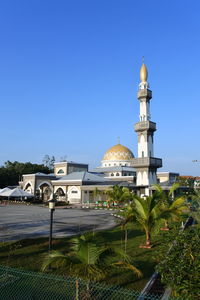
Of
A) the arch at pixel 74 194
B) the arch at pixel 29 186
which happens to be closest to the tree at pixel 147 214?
the arch at pixel 74 194

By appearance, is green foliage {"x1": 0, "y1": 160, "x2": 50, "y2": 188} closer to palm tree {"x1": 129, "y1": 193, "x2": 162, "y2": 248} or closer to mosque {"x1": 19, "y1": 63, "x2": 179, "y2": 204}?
mosque {"x1": 19, "y1": 63, "x2": 179, "y2": 204}

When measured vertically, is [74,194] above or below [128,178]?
below

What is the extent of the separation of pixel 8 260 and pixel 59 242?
3752 mm

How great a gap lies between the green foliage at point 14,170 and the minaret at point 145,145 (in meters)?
45.7

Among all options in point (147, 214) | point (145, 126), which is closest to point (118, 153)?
point (145, 126)

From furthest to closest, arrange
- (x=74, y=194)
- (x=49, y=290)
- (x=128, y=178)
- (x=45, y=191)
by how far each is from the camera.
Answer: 1. (x=45, y=191)
2. (x=128, y=178)
3. (x=74, y=194)
4. (x=49, y=290)

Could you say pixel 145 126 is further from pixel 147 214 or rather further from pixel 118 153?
pixel 147 214

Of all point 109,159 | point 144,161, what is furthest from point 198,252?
point 109,159

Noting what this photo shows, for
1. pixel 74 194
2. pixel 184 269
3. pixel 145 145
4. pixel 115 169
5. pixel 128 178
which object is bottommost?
pixel 184 269

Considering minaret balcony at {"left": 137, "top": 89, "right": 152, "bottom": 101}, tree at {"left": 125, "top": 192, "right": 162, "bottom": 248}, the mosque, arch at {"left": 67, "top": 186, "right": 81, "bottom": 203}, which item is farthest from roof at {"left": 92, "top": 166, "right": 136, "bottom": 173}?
tree at {"left": 125, "top": 192, "right": 162, "bottom": 248}

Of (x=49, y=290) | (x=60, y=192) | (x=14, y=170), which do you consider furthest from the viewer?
(x=14, y=170)

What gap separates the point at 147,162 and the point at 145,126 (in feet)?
19.9

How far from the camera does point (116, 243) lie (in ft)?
45.1

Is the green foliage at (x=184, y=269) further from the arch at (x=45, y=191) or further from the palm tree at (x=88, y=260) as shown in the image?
the arch at (x=45, y=191)
